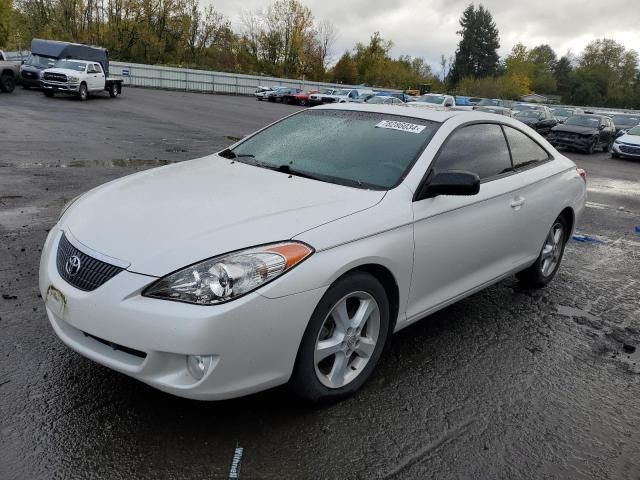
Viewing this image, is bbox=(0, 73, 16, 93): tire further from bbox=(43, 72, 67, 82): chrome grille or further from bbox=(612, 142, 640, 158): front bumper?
bbox=(612, 142, 640, 158): front bumper

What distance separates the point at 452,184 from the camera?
3.46 meters

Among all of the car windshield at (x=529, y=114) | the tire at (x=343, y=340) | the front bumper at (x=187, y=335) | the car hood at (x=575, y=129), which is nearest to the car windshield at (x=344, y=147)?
Answer: the tire at (x=343, y=340)

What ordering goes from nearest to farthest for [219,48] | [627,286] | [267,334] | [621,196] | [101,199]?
1. [267,334]
2. [101,199]
3. [627,286]
4. [621,196]
5. [219,48]

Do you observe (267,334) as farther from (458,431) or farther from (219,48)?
(219,48)

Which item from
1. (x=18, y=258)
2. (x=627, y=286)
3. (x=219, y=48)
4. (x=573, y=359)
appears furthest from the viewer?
(x=219, y=48)

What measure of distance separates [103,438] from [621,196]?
12.6 metres

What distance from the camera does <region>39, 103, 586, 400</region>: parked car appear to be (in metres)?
2.59

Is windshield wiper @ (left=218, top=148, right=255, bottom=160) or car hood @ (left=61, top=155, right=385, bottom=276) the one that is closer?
car hood @ (left=61, top=155, right=385, bottom=276)

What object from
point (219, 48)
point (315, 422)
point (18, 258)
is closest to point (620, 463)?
point (315, 422)

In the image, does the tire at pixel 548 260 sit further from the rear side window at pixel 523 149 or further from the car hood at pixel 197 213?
the car hood at pixel 197 213

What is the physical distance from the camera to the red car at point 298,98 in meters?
44.7

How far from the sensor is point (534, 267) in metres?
5.16

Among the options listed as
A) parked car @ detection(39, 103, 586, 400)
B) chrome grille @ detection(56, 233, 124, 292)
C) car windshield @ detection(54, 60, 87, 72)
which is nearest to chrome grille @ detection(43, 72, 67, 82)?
car windshield @ detection(54, 60, 87, 72)

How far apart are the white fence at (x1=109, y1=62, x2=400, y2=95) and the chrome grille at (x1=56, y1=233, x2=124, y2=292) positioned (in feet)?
146
